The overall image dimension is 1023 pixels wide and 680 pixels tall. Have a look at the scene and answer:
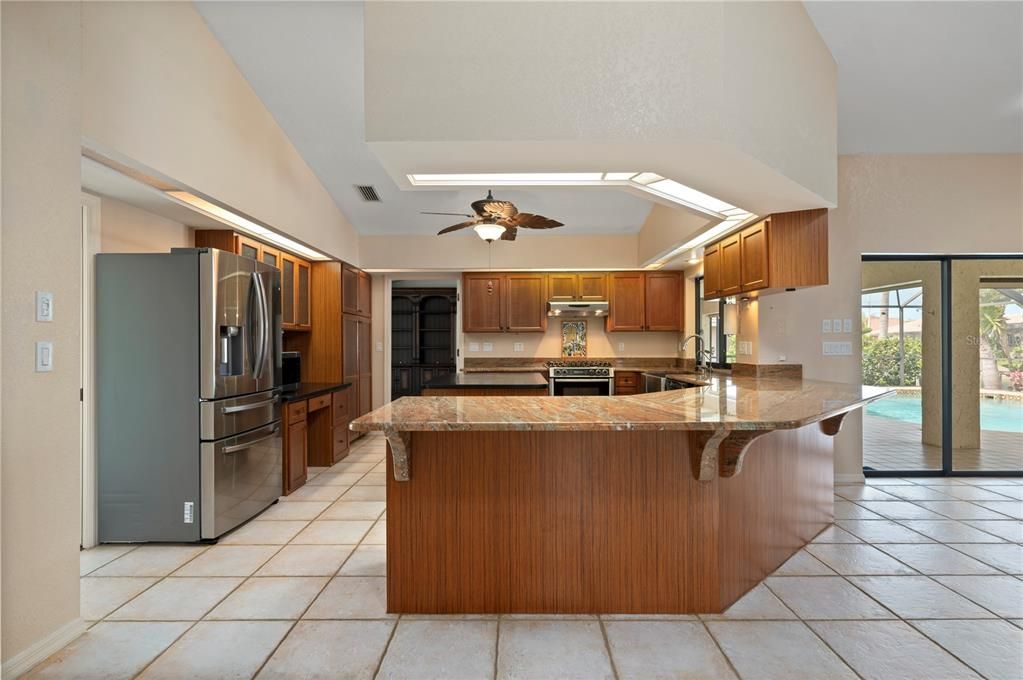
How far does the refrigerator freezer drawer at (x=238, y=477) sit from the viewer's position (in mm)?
3256

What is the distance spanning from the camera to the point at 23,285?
6.55 ft

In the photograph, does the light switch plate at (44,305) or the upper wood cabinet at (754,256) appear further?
the upper wood cabinet at (754,256)

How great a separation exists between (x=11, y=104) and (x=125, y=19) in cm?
113

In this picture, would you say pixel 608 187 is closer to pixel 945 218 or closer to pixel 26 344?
pixel 26 344

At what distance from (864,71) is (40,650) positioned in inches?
212

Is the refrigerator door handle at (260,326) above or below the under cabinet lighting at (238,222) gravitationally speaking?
below

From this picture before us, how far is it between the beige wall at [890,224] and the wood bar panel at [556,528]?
8.65 feet

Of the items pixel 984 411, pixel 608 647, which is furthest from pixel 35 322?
pixel 984 411

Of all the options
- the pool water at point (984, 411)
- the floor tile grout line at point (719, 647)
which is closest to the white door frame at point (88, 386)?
the floor tile grout line at point (719, 647)

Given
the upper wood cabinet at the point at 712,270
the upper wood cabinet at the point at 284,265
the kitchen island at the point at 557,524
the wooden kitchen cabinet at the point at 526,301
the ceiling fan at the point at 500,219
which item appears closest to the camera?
the kitchen island at the point at 557,524

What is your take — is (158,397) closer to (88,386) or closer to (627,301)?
(88,386)

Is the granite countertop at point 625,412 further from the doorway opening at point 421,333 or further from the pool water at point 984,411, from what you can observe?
the doorway opening at point 421,333

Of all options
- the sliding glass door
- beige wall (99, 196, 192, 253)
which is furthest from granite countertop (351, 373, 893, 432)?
beige wall (99, 196, 192, 253)

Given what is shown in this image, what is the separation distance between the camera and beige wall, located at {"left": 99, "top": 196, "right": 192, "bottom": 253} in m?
3.43
